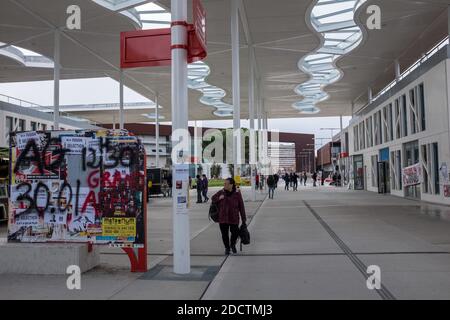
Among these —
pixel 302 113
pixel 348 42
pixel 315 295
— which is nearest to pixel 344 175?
pixel 302 113

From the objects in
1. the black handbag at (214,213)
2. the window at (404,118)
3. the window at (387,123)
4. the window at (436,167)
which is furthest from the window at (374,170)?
the black handbag at (214,213)

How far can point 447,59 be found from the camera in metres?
19.1

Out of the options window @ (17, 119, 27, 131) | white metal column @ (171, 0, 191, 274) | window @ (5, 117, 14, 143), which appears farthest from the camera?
window @ (17, 119, 27, 131)

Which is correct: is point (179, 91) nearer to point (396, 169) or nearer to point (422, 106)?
point (422, 106)

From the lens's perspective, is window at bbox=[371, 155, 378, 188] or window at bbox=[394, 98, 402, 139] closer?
window at bbox=[394, 98, 402, 139]

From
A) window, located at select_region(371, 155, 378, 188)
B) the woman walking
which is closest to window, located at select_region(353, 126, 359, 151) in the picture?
window, located at select_region(371, 155, 378, 188)

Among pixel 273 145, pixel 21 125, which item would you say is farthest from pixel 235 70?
pixel 273 145

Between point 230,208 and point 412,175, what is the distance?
58.0 ft

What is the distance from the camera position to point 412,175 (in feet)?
79.5

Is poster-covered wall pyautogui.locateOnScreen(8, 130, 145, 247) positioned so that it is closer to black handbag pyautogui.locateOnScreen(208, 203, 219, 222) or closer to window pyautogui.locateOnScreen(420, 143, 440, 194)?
black handbag pyautogui.locateOnScreen(208, 203, 219, 222)

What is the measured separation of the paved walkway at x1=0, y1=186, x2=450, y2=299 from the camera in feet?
20.8

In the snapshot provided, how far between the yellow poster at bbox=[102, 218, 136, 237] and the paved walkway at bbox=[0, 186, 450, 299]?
0.67 meters

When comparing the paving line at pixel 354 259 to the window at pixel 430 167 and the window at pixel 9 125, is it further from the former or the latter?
the window at pixel 9 125

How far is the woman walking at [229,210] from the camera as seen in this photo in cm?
934
